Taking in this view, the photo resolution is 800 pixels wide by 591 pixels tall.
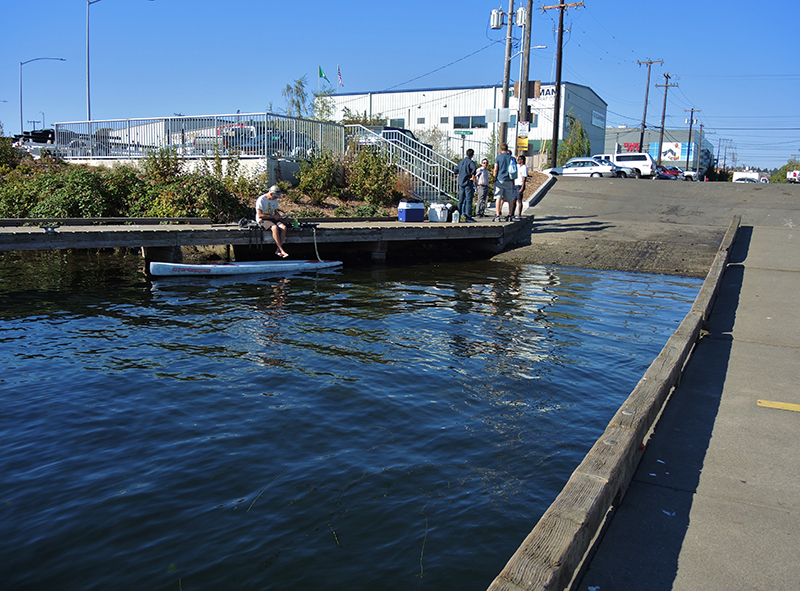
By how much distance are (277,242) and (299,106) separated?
34853mm

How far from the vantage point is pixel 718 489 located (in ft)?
14.0

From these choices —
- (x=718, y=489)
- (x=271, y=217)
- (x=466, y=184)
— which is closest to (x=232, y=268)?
(x=271, y=217)

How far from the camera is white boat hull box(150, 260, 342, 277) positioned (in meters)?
14.3

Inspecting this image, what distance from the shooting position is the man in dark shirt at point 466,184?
18.1 m

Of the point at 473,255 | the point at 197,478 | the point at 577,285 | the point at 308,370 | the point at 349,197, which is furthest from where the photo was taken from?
the point at 349,197

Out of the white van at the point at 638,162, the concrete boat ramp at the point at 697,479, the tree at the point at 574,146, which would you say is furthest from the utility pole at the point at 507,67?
the tree at the point at 574,146

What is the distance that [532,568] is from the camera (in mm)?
2848

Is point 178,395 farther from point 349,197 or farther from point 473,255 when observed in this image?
point 349,197

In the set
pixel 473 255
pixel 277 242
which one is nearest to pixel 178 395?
pixel 277 242

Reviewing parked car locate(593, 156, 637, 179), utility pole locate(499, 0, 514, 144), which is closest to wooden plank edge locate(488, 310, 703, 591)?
utility pole locate(499, 0, 514, 144)

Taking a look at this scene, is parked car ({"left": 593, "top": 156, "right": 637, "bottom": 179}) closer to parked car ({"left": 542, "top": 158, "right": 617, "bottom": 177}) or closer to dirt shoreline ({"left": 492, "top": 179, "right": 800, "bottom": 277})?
parked car ({"left": 542, "top": 158, "right": 617, "bottom": 177})

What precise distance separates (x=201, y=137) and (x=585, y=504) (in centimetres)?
2083

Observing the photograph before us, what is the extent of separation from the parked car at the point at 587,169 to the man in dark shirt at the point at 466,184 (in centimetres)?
2056

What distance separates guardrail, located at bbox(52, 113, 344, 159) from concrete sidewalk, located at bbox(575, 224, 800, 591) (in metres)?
16.9
